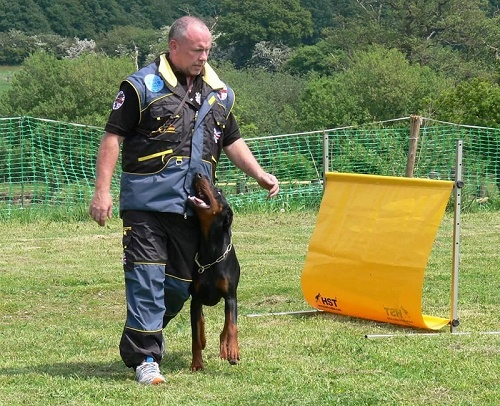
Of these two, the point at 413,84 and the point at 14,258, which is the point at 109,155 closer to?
the point at 14,258

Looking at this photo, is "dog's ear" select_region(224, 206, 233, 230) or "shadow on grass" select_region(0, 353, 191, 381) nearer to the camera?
"dog's ear" select_region(224, 206, 233, 230)

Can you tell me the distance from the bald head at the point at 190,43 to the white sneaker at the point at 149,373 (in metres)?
1.59

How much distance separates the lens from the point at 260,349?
6.65 metres

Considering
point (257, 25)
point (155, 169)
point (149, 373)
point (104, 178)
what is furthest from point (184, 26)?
point (257, 25)

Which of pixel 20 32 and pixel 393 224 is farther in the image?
pixel 20 32

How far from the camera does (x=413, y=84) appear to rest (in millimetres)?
59406

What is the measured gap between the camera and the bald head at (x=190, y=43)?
5680 mm

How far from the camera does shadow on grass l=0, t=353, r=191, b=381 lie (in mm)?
6016

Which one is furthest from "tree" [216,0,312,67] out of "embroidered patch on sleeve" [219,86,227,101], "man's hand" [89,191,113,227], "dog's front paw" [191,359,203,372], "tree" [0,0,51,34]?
"man's hand" [89,191,113,227]

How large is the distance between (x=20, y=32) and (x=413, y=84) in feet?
140

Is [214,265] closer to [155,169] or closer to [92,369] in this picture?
[155,169]

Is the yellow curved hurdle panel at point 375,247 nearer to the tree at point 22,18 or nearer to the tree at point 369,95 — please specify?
the tree at point 369,95

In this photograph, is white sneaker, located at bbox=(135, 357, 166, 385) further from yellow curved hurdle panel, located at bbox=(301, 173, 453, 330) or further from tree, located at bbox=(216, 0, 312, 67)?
tree, located at bbox=(216, 0, 312, 67)

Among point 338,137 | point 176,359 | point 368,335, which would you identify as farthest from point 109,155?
point 338,137
